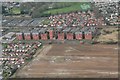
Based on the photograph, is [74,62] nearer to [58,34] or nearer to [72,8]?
[58,34]

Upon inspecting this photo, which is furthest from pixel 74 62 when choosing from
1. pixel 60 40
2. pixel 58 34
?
pixel 58 34

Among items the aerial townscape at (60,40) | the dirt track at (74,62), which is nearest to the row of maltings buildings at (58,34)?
the aerial townscape at (60,40)

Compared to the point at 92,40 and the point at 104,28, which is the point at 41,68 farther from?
the point at 104,28

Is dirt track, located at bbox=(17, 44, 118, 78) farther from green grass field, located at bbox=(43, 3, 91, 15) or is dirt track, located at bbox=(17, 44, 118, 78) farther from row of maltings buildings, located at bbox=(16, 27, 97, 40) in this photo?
green grass field, located at bbox=(43, 3, 91, 15)

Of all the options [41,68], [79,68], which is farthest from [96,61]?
[41,68]

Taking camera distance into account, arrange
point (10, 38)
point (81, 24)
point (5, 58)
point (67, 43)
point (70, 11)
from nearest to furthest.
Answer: point (5, 58), point (67, 43), point (10, 38), point (81, 24), point (70, 11)

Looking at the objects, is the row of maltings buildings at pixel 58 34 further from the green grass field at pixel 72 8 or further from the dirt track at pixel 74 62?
the green grass field at pixel 72 8

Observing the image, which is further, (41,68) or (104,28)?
(104,28)
